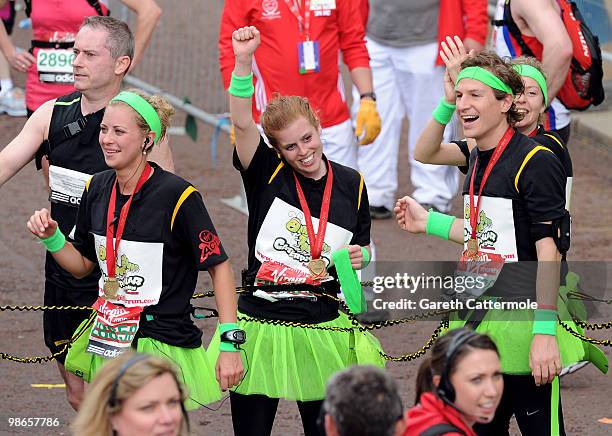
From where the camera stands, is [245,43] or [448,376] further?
[245,43]

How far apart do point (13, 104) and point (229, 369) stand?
8223 mm

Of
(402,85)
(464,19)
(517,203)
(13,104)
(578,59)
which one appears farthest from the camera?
(13,104)

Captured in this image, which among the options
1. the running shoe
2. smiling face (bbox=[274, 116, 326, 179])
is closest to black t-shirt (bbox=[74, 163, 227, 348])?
smiling face (bbox=[274, 116, 326, 179])

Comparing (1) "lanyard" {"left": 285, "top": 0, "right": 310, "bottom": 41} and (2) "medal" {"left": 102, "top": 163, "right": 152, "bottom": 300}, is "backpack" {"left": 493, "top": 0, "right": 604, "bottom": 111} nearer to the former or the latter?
(1) "lanyard" {"left": 285, "top": 0, "right": 310, "bottom": 41}

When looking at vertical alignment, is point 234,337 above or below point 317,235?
below

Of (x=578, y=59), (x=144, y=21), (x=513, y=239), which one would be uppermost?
(x=144, y=21)

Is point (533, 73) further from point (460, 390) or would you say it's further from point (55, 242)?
point (55, 242)

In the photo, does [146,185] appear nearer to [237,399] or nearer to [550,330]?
[237,399]

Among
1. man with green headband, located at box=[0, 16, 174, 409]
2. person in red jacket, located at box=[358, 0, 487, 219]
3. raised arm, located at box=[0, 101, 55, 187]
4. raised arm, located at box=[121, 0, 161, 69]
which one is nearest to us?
raised arm, located at box=[0, 101, 55, 187]

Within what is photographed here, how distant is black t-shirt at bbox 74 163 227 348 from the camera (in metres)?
5.53

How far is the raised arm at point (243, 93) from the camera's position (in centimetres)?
571

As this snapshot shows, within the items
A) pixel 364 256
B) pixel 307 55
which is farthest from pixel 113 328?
pixel 307 55

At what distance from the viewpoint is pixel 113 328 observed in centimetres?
563

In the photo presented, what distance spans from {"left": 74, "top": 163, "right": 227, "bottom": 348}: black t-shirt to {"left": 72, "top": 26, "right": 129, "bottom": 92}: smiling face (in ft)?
2.93
